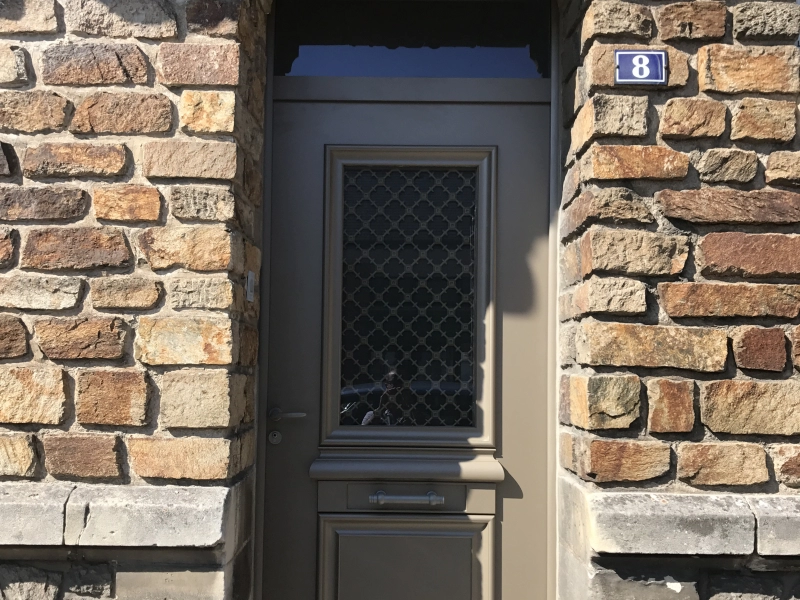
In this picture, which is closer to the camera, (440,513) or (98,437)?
(98,437)

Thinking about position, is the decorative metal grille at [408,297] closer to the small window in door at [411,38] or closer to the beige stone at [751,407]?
the small window in door at [411,38]

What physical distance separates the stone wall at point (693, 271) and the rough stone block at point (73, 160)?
54.7 inches

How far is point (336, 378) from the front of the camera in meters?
2.41

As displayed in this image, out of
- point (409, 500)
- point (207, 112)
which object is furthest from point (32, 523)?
point (207, 112)

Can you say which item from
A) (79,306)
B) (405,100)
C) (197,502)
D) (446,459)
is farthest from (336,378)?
(405,100)

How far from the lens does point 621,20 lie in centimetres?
202

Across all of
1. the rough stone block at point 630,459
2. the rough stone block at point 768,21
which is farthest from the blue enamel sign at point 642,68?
the rough stone block at point 630,459

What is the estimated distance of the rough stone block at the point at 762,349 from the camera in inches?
76.7

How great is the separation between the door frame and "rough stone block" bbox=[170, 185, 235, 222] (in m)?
0.39

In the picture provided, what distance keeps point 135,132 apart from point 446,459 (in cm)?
146

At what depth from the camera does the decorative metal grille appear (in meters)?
2.41

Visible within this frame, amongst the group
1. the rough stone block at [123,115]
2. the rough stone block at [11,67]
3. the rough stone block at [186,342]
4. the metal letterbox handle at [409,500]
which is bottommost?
the metal letterbox handle at [409,500]

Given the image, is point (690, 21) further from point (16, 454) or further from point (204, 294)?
point (16, 454)

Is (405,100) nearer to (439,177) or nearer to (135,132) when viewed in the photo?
(439,177)
